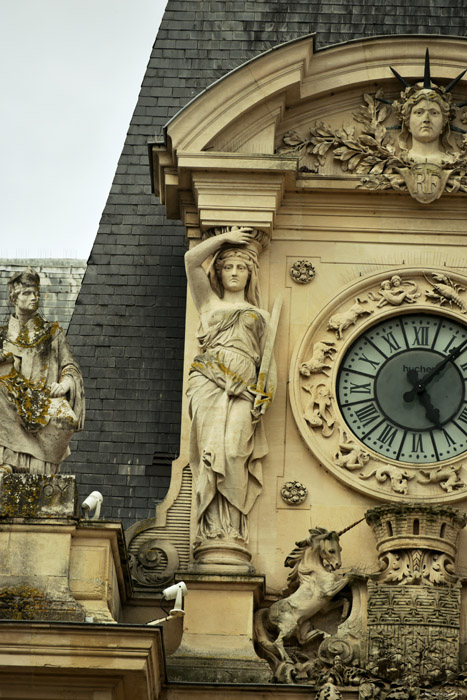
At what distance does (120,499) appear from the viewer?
1792 cm

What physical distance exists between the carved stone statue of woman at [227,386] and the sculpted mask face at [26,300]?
146 centimetres

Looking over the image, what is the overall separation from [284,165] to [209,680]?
4337mm

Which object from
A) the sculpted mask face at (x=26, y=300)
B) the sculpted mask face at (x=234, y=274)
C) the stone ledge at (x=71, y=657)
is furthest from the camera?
the sculpted mask face at (x=234, y=274)

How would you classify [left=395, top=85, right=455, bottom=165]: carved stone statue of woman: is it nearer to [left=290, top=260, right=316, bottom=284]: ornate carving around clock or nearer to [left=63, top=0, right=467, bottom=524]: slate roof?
[left=290, top=260, right=316, bottom=284]: ornate carving around clock

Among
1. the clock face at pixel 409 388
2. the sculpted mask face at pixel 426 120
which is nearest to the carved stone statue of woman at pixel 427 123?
the sculpted mask face at pixel 426 120

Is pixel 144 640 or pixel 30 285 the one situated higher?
pixel 30 285

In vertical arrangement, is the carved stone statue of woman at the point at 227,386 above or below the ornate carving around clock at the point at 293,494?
above

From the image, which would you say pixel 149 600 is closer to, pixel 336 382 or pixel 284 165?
pixel 336 382

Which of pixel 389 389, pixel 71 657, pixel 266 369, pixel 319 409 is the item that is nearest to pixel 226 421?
pixel 266 369

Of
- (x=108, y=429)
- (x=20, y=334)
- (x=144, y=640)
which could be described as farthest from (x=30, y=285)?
(x=144, y=640)

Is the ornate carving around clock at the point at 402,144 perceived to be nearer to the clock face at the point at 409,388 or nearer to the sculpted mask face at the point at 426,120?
the sculpted mask face at the point at 426,120

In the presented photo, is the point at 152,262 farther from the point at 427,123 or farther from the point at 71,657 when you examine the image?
the point at 71,657

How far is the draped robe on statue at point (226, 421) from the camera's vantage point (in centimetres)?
1712

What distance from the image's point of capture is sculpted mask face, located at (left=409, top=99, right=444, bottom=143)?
1850 cm
